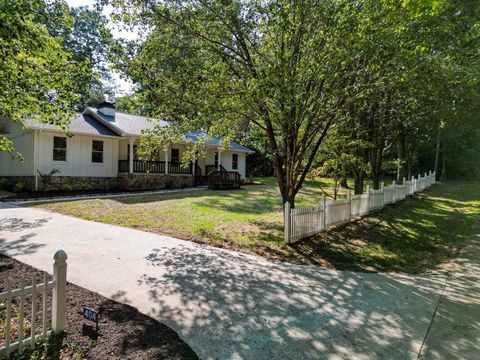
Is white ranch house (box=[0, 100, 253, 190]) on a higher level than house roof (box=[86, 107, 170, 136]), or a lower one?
A: lower

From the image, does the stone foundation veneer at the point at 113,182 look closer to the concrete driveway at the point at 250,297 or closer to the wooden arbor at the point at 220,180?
the wooden arbor at the point at 220,180

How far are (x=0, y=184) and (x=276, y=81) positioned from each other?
18.1m

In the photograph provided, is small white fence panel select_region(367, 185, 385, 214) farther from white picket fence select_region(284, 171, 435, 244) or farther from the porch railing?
the porch railing

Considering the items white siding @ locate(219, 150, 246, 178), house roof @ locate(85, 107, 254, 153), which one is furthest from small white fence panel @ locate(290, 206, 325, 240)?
white siding @ locate(219, 150, 246, 178)

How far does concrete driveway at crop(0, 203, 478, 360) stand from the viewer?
10.9 ft

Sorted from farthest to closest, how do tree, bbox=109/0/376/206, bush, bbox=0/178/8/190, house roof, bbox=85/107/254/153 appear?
1. house roof, bbox=85/107/254/153
2. bush, bbox=0/178/8/190
3. tree, bbox=109/0/376/206

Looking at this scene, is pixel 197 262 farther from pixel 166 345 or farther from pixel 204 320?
pixel 166 345

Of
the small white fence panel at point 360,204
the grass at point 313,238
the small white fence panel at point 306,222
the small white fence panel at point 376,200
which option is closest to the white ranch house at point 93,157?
the grass at point 313,238

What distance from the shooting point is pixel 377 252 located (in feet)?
24.8

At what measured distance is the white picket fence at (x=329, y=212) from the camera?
754 centimetres

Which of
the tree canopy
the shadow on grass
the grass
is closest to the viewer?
the tree canopy

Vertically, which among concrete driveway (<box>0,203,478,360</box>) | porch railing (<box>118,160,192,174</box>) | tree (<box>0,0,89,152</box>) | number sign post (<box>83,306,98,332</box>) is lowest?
concrete driveway (<box>0,203,478,360</box>)

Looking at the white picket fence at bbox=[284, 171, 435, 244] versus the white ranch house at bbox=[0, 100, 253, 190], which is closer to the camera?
the white picket fence at bbox=[284, 171, 435, 244]

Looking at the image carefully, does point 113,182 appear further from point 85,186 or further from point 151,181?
point 151,181
